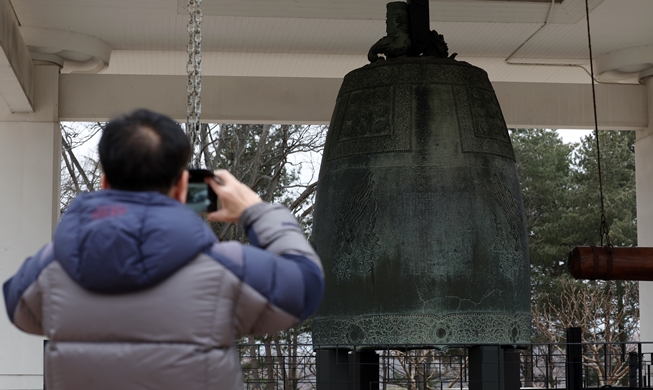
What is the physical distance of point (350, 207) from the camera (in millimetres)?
4559

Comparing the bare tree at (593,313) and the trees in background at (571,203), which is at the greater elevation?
the trees in background at (571,203)

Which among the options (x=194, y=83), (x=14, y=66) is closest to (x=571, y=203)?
(x=14, y=66)

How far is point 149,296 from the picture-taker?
1575 millimetres

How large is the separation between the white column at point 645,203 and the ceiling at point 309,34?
0.57 m

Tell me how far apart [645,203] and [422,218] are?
228 inches

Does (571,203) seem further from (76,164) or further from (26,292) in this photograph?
(26,292)

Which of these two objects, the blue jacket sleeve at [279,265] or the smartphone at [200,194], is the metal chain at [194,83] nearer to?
the smartphone at [200,194]

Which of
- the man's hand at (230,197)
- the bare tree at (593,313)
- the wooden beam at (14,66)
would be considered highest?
the wooden beam at (14,66)

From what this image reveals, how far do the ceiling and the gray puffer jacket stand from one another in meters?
6.15

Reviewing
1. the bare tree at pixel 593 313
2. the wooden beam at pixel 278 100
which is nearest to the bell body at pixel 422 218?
the wooden beam at pixel 278 100

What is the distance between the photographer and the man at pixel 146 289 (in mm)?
1564

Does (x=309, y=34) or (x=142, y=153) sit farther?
(x=309, y=34)

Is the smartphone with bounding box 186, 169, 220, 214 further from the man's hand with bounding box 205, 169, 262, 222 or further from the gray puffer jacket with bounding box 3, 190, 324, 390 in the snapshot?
the gray puffer jacket with bounding box 3, 190, 324, 390

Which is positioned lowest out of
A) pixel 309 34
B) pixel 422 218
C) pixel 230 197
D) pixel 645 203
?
pixel 230 197
